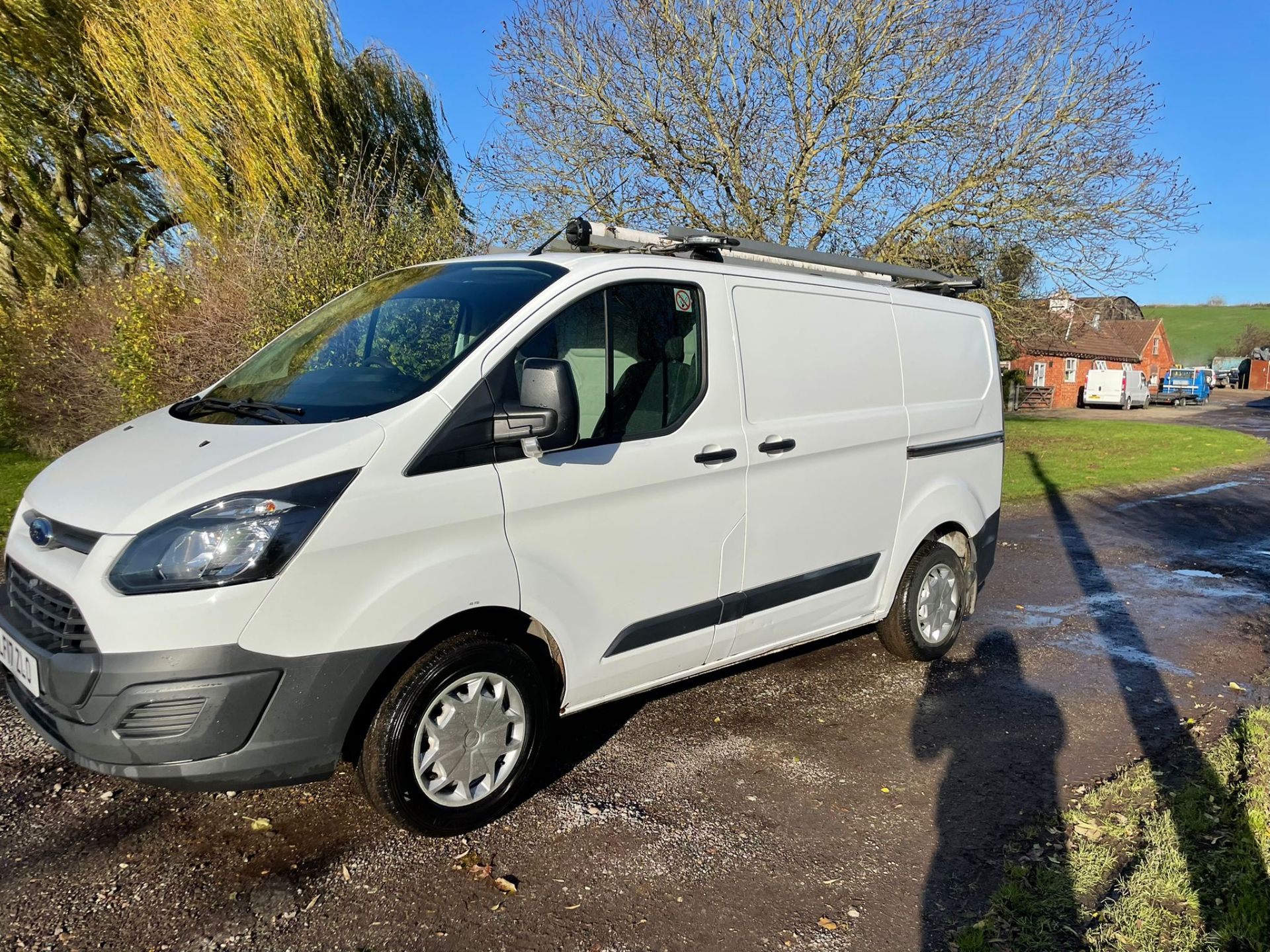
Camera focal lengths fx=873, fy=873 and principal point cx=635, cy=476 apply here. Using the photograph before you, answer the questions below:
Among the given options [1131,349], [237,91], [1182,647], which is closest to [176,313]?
[237,91]

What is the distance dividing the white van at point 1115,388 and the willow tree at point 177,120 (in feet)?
140

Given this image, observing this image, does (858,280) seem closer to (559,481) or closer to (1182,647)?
(559,481)

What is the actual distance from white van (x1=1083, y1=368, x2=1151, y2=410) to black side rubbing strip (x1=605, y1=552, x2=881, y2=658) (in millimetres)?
48592

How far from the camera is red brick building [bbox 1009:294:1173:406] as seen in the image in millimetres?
17173

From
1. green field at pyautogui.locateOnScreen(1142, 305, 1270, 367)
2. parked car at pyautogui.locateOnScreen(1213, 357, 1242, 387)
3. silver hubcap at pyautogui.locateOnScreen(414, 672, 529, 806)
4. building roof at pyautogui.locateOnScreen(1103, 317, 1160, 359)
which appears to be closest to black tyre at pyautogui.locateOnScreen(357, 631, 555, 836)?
silver hubcap at pyautogui.locateOnScreen(414, 672, 529, 806)

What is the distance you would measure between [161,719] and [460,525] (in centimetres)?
108

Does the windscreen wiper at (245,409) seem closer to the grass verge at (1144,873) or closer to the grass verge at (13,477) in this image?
the grass verge at (1144,873)

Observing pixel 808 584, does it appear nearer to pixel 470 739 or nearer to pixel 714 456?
pixel 714 456

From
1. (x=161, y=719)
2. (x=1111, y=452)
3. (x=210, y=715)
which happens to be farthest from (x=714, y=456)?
(x=1111, y=452)

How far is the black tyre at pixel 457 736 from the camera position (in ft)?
9.86

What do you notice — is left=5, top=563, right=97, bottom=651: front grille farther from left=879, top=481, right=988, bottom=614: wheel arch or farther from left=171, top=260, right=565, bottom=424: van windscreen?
left=879, top=481, right=988, bottom=614: wheel arch

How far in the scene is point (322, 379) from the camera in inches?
138

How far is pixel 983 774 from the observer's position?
3.89 metres

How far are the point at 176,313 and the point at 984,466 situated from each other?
8267 millimetres
